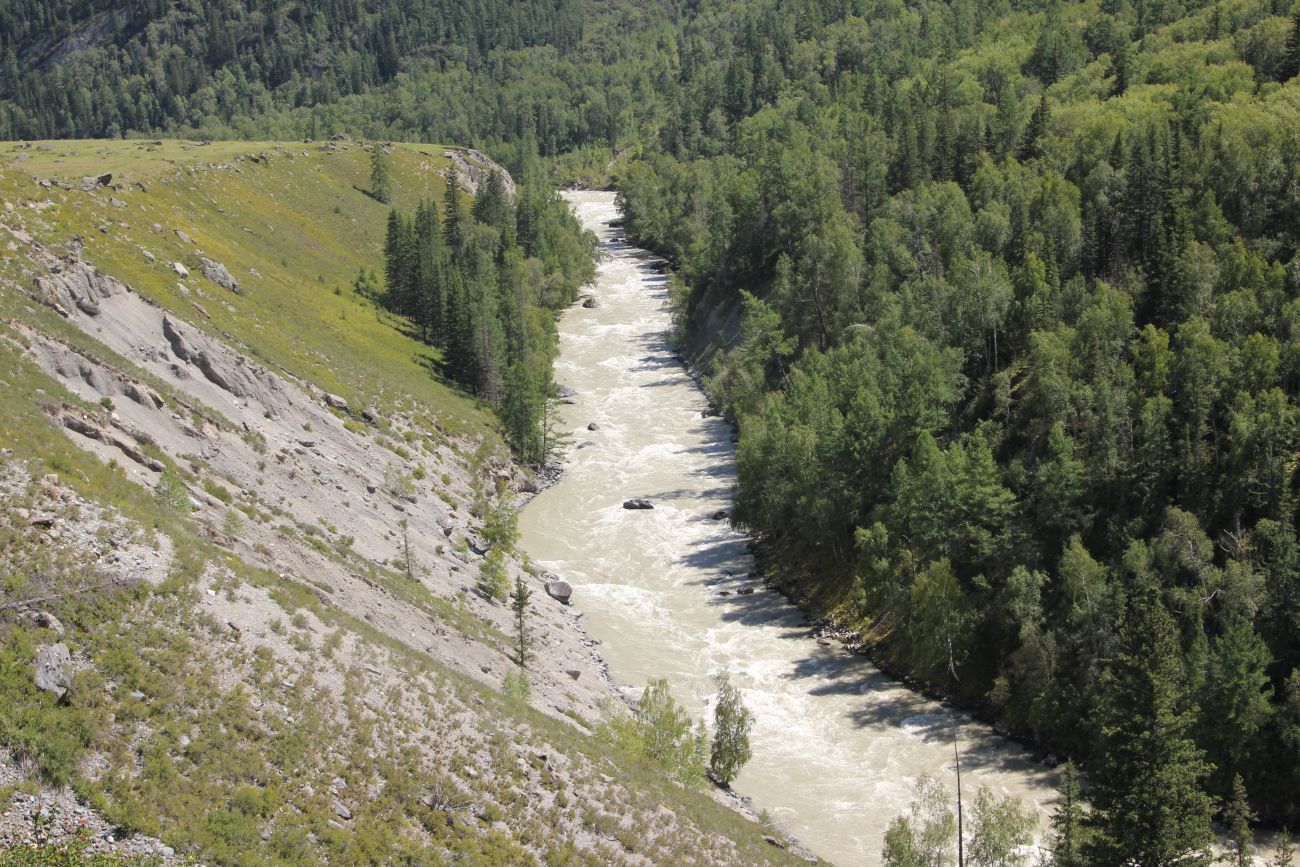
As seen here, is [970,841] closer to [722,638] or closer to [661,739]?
[661,739]

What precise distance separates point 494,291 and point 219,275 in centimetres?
3741

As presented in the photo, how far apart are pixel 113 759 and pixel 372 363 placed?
68439 mm

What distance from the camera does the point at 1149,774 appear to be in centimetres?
3919

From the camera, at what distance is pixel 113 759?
27406 millimetres

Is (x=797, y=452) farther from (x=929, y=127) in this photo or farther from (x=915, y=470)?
(x=929, y=127)

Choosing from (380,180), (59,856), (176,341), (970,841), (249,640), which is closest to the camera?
(59,856)

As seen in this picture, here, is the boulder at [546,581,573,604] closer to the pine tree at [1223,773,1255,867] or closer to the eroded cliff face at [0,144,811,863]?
the eroded cliff face at [0,144,811,863]

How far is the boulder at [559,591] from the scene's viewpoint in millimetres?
70250

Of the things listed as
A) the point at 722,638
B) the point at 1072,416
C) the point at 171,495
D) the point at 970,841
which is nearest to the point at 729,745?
the point at 970,841

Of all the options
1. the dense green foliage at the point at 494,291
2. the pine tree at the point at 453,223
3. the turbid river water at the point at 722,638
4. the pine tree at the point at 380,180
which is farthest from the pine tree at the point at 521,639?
the pine tree at the point at 380,180

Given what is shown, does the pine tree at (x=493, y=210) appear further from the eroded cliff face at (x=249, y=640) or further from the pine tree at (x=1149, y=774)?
the pine tree at (x=1149, y=774)

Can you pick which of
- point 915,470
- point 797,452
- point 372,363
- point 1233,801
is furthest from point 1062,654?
point 372,363

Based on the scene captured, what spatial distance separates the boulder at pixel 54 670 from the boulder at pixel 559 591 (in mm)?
42257

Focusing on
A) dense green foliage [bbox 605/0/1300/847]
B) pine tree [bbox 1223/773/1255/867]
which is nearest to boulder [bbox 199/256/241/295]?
dense green foliage [bbox 605/0/1300/847]
